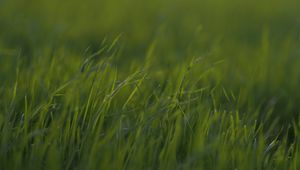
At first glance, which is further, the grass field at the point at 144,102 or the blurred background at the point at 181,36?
the blurred background at the point at 181,36

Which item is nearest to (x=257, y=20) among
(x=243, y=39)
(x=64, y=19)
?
(x=243, y=39)

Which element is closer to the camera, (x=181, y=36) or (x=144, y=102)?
(x=144, y=102)

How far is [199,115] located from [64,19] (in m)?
2.71

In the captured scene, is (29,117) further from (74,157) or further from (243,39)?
(243,39)

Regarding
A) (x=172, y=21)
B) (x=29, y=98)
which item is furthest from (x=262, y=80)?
(x=172, y=21)

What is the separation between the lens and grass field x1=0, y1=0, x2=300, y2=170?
6.68ft

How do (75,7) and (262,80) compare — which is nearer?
(262,80)

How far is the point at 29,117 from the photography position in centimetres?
217

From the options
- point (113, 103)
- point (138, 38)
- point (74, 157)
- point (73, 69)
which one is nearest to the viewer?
point (74, 157)

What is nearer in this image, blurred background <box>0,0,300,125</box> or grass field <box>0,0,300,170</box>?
grass field <box>0,0,300,170</box>

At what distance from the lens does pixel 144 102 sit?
7.79 feet

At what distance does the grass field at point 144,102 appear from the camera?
2035 millimetres

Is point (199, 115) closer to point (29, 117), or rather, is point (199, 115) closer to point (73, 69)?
point (29, 117)

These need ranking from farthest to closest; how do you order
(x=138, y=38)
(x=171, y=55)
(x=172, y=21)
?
(x=172, y=21), (x=138, y=38), (x=171, y=55)
